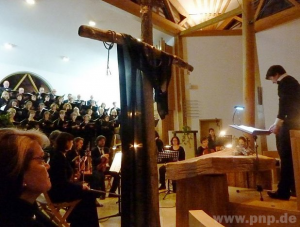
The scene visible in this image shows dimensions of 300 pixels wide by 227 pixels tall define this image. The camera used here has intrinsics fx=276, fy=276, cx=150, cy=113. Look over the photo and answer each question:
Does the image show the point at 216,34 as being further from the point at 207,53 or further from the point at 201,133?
the point at 201,133

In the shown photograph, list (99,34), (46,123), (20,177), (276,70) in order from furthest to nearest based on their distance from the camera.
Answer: (46,123) → (276,70) → (99,34) → (20,177)

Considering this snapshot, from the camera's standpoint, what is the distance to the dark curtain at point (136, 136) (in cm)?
210

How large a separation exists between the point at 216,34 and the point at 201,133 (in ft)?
9.52

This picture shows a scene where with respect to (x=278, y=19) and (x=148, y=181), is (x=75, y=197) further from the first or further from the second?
(x=278, y=19)

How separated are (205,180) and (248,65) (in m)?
3.94

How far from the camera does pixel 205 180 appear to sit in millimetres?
2586

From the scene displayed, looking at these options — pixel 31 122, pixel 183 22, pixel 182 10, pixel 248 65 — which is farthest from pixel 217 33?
pixel 31 122

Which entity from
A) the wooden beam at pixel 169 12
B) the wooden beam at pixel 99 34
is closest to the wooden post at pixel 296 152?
the wooden beam at pixel 99 34

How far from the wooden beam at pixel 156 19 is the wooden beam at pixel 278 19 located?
2.20 metres

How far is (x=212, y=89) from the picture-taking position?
7.81m

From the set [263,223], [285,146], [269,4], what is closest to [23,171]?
[263,223]

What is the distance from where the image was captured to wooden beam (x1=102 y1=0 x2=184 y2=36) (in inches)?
263

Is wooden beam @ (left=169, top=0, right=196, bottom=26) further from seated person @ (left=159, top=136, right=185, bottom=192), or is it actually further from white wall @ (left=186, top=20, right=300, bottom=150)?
seated person @ (left=159, top=136, right=185, bottom=192)

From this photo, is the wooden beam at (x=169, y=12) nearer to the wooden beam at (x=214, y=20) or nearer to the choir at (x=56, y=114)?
the wooden beam at (x=214, y=20)
